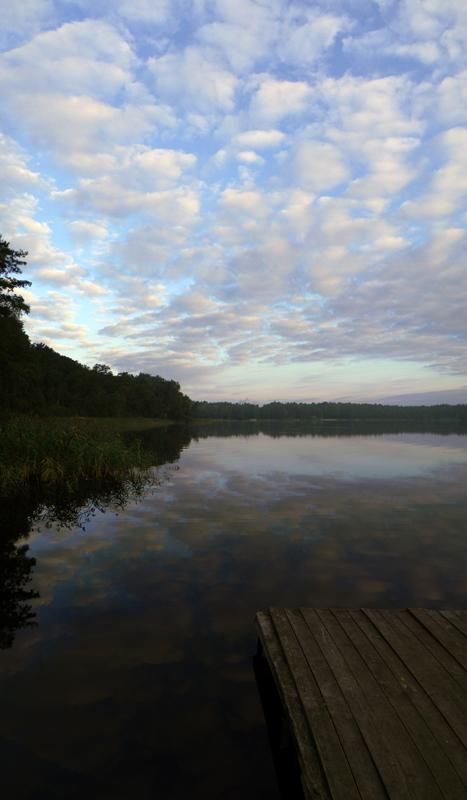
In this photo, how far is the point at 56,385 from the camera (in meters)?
93.5

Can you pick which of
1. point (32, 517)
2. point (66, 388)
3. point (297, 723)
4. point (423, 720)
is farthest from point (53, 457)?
point (66, 388)

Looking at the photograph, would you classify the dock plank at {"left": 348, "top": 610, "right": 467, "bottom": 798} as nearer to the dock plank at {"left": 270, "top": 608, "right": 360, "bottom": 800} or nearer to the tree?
the dock plank at {"left": 270, "top": 608, "right": 360, "bottom": 800}

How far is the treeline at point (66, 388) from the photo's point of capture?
43.6 m

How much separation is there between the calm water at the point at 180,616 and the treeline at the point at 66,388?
1446 inches

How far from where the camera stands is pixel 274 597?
23.6ft

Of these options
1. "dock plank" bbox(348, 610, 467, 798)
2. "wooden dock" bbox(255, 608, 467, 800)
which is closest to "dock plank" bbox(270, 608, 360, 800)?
"wooden dock" bbox(255, 608, 467, 800)

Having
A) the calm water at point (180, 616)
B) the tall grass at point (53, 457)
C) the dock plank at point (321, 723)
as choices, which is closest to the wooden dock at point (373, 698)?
the dock plank at point (321, 723)

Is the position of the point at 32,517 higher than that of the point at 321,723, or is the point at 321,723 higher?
the point at 321,723

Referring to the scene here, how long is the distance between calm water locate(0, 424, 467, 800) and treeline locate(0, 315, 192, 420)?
121ft

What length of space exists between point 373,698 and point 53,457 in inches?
667

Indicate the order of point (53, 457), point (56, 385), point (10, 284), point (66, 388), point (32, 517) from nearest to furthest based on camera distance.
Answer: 1. point (32, 517)
2. point (53, 457)
3. point (10, 284)
4. point (56, 385)
5. point (66, 388)

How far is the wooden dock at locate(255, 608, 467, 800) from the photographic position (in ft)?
10.0

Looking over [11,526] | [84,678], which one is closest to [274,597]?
[84,678]

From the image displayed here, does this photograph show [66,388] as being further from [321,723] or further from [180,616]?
[321,723]
